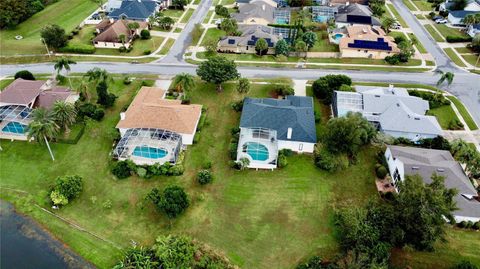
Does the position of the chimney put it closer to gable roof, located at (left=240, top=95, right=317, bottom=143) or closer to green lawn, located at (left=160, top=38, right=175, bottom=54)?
gable roof, located at (left=240, top=95, right=317, bottom=143)

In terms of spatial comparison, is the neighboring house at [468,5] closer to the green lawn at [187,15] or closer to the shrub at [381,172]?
the green lawn at [187,15]

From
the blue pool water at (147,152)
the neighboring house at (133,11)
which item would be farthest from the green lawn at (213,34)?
the blue pool water at (147,152)

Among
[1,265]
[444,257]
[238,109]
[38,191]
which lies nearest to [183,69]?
[238,109]

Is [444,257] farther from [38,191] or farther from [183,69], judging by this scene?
[183,69]

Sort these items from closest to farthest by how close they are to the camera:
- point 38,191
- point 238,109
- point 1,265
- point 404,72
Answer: point 1,265, point 38,191, point 238,109, point 404,72

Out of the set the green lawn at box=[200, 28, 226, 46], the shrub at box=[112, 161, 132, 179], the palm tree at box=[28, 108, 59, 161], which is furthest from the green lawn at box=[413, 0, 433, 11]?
the palm tree at box=[28, 108, 59, 161]

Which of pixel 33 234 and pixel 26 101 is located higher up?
pixel 26 101
